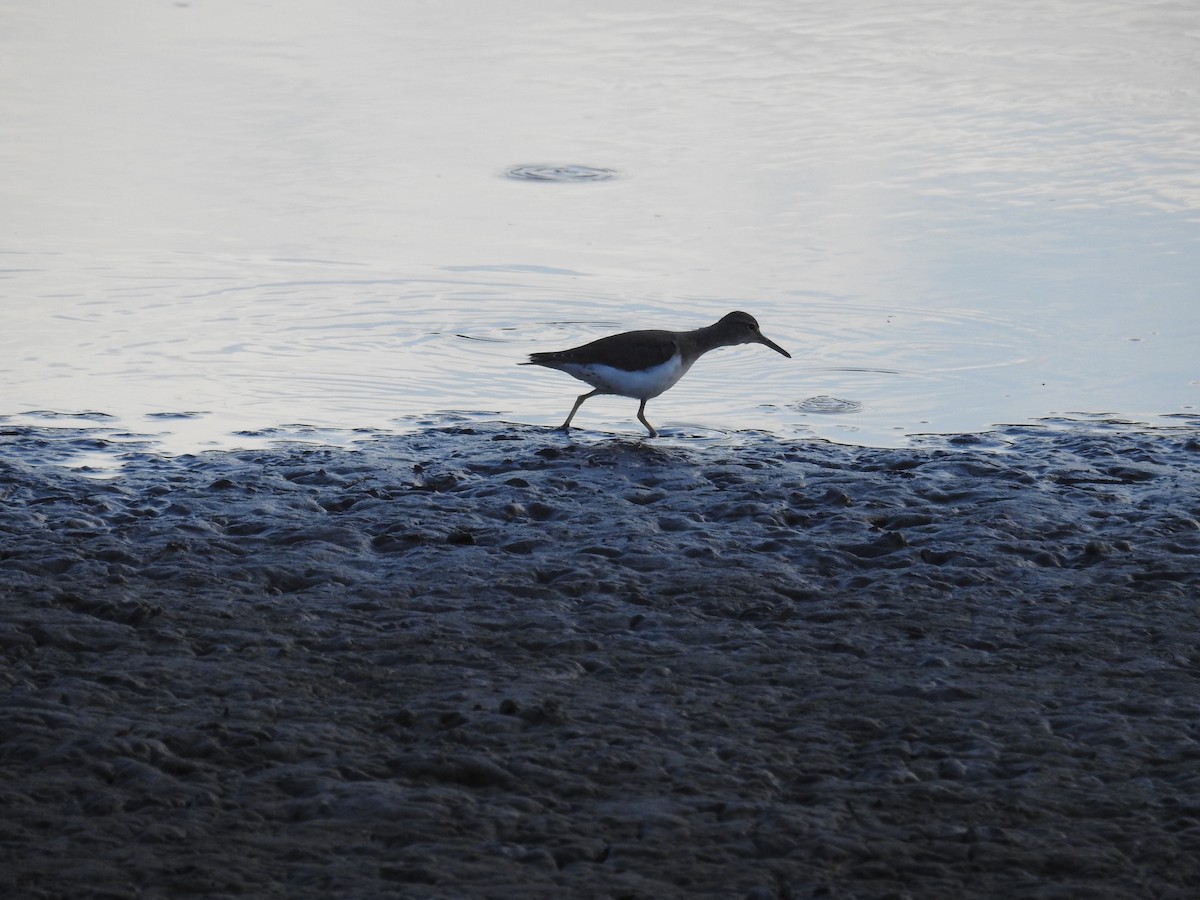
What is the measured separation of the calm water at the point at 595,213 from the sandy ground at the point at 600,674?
4.30ft

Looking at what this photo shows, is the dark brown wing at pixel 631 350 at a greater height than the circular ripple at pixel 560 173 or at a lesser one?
lesser

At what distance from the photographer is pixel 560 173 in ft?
45.1

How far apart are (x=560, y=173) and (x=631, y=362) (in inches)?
210

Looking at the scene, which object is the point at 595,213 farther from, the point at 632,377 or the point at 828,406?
the point at 632,377

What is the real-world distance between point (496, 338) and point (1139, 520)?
4709 mm

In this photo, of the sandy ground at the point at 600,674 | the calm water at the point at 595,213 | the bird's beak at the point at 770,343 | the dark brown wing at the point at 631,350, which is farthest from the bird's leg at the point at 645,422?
the bird's beak at the point at 770,343

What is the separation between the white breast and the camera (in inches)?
349

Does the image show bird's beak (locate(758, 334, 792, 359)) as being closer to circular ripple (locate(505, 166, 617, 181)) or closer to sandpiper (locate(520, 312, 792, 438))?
sandpiper (locate(520, 312, 792, 438))

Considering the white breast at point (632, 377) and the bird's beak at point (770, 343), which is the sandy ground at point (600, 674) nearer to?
the white breast at point (632, 377)

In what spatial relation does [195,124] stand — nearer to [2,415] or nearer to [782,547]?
[2,415]

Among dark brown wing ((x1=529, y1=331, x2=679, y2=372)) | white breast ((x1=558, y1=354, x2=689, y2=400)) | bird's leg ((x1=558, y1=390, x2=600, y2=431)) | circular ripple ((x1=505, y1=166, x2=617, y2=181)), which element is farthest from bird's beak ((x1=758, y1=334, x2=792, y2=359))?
circular ripple ((x1=505, y1=166, x2=617, y2=181))

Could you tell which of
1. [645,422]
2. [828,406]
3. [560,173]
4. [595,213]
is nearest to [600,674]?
[645,422]

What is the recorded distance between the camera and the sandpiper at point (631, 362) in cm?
884

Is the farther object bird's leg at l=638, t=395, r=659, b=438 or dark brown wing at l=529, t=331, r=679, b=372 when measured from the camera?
bird's leg at l=638, t=395, r=659, b=438
